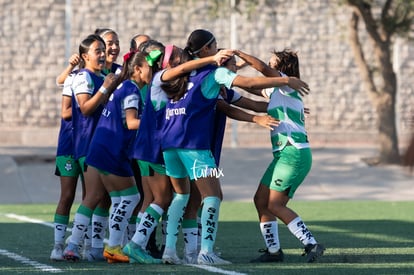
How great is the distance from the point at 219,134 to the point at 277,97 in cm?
75

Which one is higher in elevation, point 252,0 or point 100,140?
point 252,0

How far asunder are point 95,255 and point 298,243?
271 centimetres

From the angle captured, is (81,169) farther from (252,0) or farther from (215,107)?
(252,0)

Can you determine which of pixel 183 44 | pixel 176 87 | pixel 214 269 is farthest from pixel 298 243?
pixel 183 44

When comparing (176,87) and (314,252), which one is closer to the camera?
(176,87)

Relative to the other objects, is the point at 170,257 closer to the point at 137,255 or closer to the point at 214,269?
the point at 137,255

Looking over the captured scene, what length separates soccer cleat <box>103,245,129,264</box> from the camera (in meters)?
10.3

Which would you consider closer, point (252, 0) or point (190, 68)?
point (190, 68)

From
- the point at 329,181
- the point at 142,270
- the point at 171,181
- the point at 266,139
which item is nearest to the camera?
the point at 142,270

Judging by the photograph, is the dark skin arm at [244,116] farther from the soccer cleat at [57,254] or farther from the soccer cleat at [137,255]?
the soccer cleat at [57,254]

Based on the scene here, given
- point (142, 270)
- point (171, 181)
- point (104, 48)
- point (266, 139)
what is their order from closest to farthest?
point (142, 270), point (171, 181), point (104, 48), point (266, 139)

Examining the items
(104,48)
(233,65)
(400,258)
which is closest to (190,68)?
(233,65)

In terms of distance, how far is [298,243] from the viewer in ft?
41.1

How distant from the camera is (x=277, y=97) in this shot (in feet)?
34.0
